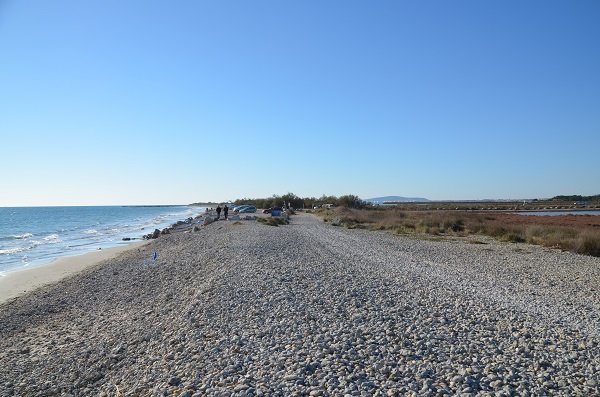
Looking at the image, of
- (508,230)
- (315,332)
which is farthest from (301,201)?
(315,332)

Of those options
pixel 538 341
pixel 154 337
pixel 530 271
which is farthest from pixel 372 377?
pixel 530 271

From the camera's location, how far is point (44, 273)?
20.4m

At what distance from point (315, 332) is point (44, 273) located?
1761cm

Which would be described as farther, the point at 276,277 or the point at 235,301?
the point at 276,277

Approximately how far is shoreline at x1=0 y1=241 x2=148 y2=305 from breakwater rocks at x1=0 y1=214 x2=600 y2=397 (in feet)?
5.20

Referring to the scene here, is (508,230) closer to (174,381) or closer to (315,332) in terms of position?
(315,332)

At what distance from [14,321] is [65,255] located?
1734 cm

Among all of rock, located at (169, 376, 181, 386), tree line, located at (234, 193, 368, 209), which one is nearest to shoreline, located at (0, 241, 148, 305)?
rock, located at (169, 376, 181, 386)

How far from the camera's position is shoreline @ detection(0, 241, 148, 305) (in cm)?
1659

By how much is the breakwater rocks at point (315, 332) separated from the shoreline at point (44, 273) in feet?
5.20

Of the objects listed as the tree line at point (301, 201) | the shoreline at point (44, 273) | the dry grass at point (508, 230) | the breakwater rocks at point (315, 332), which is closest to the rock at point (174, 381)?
the breakwater rocks at point (315, 332)

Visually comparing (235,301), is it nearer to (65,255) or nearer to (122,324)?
(122,324)

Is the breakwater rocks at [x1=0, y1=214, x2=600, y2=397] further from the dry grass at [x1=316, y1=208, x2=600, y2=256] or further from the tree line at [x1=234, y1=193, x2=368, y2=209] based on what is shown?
the tree line at [x1=234, y1=193, x2=368, y2=209]

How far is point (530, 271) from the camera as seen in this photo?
15008 mm
